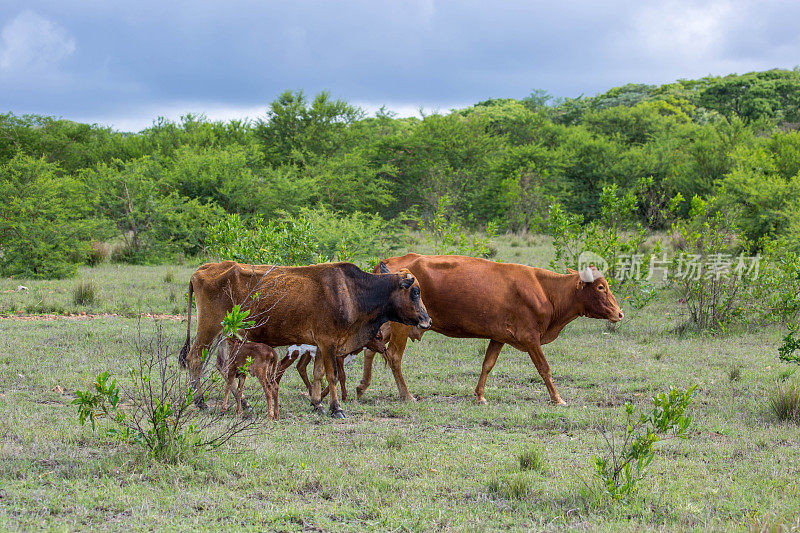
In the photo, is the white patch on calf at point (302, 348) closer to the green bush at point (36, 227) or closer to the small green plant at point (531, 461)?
the small green plant at point (531, 461)

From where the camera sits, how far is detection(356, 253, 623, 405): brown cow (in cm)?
903

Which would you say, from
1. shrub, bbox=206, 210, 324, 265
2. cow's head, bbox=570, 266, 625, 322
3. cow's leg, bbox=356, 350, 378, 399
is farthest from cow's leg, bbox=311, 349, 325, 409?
shrub, bbox=206, 210, 324, 265

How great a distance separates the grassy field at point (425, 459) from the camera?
4906 millimetres

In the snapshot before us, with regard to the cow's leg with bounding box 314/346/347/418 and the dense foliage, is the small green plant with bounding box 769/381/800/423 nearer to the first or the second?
the cow's leg with bounding box 314/346/347/418

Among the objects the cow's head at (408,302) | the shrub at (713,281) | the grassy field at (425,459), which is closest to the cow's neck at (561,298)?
the grassy field at (425,459)

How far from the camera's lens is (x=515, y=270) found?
30.8 ft

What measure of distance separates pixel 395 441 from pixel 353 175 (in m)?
26.5

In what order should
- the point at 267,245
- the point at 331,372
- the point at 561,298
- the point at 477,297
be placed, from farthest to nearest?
the point at 267,245, the point at 561,298, the point at 477,297, the point at 331,372

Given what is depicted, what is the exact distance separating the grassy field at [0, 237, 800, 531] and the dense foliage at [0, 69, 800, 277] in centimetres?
426

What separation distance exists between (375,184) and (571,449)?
92.3 ft

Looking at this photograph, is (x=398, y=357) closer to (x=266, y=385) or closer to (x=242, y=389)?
(x=266, y=385)

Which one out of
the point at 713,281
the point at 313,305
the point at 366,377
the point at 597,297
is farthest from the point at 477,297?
the point at 713,281

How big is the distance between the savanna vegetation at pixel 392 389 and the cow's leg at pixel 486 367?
245 millimetres

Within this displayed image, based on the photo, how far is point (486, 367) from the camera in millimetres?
8922
